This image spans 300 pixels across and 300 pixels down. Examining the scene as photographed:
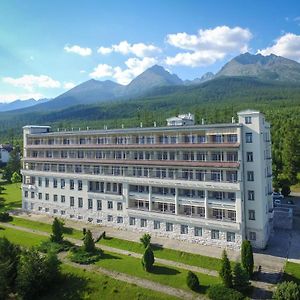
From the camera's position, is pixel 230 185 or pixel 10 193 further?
pixel 10 193

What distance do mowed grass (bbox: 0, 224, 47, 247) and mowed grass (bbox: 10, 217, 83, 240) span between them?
2.64m

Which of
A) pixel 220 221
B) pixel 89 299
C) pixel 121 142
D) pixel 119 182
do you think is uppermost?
pixel 121 142

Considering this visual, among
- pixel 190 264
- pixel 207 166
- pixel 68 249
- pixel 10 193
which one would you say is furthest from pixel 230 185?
pixel 10 193

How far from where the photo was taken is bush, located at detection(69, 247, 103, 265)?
132ft

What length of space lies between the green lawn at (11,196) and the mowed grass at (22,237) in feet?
54.1

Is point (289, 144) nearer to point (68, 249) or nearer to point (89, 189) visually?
point (89, 189)

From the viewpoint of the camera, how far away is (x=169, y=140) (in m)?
48.0

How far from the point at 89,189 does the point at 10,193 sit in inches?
1522

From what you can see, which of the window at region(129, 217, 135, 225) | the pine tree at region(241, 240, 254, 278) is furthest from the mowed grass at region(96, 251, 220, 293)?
the window at region(129, 217, 135, 225)

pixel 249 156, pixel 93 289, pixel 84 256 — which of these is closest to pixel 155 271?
pixel 93 289

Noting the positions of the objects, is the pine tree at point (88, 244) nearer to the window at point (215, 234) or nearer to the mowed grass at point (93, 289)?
the mowed grass at point (93, 289)

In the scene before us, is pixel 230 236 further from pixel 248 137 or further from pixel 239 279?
pixel 248 137

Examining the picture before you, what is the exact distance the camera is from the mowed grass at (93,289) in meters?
32.8

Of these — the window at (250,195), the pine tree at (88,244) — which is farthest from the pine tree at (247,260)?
the pine tree at (88,244)
